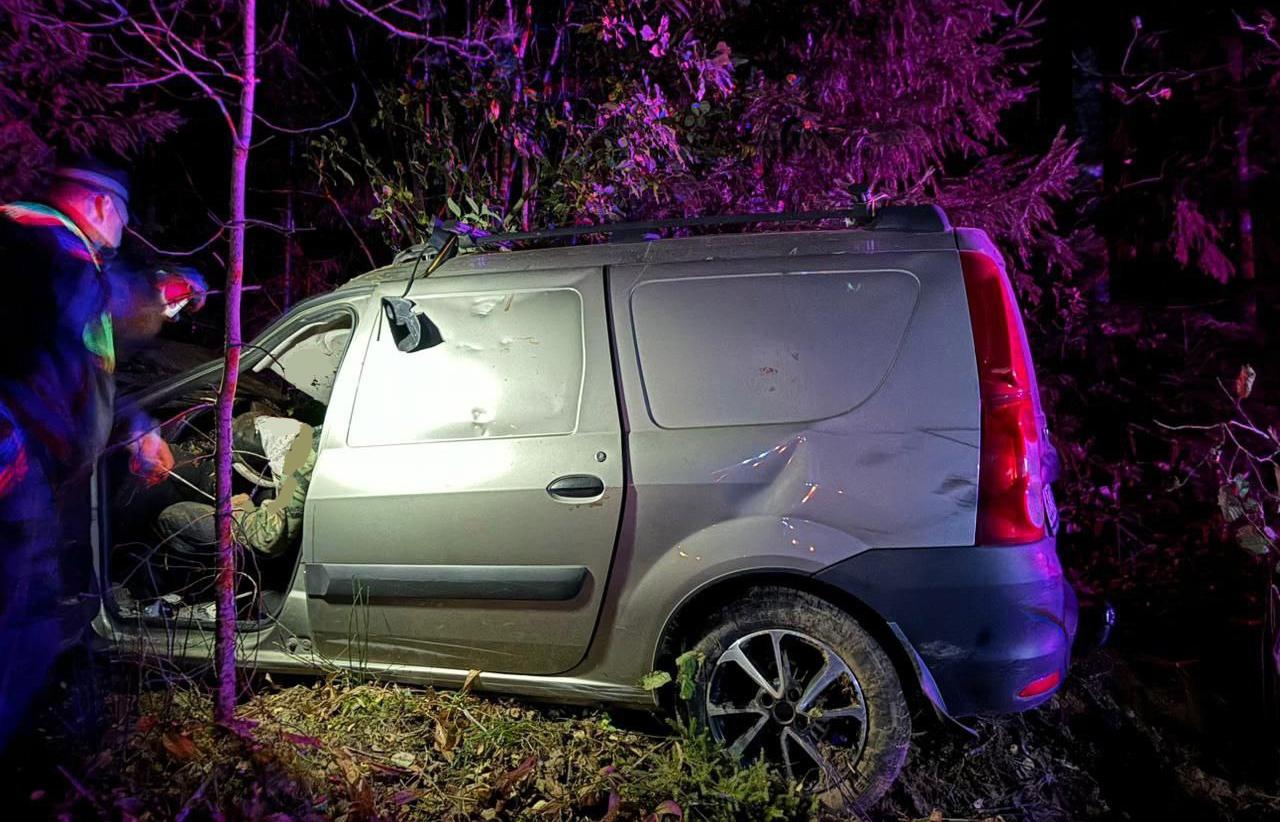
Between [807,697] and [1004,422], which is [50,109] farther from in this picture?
[1004,422]

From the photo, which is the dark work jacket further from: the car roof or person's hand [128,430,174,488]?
the car roof

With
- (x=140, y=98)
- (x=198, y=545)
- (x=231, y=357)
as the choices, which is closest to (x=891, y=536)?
(x=231, y=357)

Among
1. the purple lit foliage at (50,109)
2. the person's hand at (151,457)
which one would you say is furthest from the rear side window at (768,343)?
the purple lit foliage at (50,109)

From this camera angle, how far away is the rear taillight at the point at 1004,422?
298cm

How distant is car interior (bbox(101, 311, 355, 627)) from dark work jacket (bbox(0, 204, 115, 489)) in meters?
0.84

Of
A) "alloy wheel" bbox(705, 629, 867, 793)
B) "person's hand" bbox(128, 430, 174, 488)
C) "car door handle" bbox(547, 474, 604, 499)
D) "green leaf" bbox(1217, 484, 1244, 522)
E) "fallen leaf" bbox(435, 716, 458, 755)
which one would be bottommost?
"fallen leaf" bbox(435, 716, 458, 755)

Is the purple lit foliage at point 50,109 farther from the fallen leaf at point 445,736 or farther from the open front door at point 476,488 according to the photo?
the fallen leaf at point 445,736

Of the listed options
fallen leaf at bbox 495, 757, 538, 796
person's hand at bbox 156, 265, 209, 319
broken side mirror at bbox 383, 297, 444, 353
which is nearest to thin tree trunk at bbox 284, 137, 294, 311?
person's hand at bbox 156, 265, 209, 319

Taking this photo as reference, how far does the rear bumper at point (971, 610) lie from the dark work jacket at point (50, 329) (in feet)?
7.98

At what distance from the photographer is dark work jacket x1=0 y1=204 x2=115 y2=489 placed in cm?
281

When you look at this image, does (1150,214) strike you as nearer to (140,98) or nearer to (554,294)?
(554,294)

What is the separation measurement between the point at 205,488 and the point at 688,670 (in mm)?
2649

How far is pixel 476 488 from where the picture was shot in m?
3.35

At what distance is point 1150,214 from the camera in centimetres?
895
